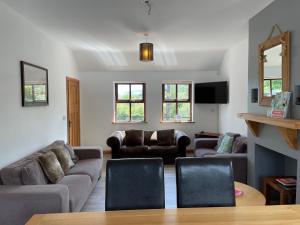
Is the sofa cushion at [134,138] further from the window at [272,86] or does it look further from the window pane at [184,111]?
the window at [272,86]

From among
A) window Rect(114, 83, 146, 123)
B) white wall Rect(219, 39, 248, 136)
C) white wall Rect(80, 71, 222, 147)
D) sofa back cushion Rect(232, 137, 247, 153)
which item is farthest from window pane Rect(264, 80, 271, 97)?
window Rect(114, 83, 146, 123)

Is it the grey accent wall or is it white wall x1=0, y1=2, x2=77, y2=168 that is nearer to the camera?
the grey accent wall

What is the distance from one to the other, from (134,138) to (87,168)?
2248mm

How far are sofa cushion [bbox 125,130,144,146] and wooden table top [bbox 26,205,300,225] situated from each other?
4.52 metres

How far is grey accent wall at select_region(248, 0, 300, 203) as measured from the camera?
2.67 meters

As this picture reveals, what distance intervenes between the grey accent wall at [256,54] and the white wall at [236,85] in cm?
133

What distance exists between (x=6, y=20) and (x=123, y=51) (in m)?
3.24

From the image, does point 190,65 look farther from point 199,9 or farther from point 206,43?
point 199,9

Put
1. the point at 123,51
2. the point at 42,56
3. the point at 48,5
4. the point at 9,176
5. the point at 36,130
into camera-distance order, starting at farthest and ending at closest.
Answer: the point at 123,51
the point at 42,56
the point at 36,130
the point at 48,5
the point at 9,176

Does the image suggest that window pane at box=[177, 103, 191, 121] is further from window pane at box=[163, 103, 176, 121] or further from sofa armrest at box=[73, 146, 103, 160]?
sofa armrest at box=[73, 146, 103, 160]

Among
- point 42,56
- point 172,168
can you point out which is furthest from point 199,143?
point 42,56

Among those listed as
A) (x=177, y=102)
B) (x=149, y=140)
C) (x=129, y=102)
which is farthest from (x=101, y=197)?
(x=177, y=102)

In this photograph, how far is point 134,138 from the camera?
6.19 m

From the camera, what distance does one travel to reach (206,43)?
17.8 feet
